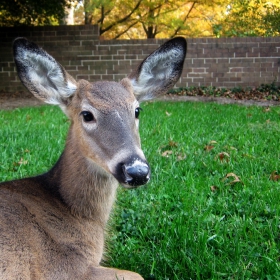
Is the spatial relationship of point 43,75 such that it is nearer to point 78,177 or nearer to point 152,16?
point 78,177

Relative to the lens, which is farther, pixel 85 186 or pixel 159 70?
pixel 159 70

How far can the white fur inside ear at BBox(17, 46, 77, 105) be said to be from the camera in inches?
119

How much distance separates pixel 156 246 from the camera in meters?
3.00

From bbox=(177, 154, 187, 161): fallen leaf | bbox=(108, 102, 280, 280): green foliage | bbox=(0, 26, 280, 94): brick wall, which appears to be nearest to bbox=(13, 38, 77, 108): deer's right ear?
bbox=(108, 102, 280, 280): green foliage

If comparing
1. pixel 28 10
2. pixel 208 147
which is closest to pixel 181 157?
pixel 208 147

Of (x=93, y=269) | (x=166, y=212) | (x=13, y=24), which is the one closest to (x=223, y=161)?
(x=166, y=212)

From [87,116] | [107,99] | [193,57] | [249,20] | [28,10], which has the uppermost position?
[28,10]

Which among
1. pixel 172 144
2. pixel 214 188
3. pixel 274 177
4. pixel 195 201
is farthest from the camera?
pixel 172 144

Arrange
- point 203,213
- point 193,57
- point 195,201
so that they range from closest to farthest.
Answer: point 203,213 → point 195,201 → point 193,57

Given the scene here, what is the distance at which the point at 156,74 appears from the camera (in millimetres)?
3473

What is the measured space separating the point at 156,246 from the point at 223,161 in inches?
80.3

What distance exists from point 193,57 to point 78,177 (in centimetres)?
1176

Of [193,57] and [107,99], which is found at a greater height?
[193,57]

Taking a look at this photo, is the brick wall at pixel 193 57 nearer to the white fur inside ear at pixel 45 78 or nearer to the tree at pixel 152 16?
the tree at pixel 152 16
